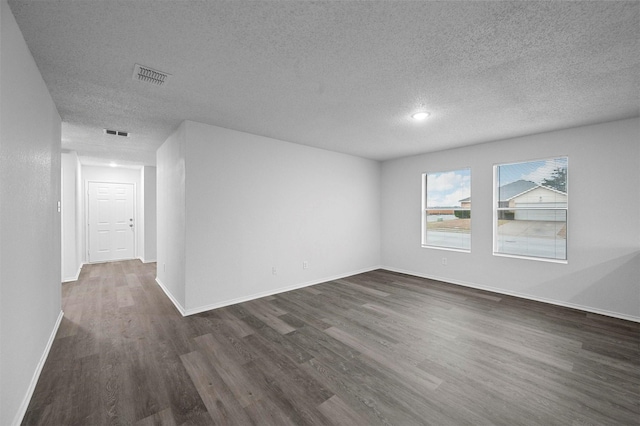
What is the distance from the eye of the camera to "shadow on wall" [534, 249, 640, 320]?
331 cm

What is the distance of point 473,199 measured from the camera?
4758mm

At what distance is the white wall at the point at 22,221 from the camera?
4.97ft

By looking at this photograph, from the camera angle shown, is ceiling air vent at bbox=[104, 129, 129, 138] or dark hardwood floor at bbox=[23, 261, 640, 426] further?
ceiling air vent at bbox=[104, 129, 129, 138]

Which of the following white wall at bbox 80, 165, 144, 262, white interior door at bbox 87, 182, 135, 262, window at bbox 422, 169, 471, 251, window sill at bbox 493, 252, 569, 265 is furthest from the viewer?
white interior door at bbox 87, 182, 135, 262

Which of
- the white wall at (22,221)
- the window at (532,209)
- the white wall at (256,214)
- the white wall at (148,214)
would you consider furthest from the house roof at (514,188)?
the white wall at (148,214)

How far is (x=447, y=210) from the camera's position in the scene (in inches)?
206

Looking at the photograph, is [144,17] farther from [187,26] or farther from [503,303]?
[503,303]

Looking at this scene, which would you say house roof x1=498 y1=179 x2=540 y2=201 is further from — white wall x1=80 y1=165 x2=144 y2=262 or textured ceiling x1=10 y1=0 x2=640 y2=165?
white wall x1=80 y1=165 x2=144 y2=262

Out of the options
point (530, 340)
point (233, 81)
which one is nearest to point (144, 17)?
point (233, 81)

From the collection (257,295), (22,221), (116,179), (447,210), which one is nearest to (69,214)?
(116,179)

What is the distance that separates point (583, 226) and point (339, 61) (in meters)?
4.09

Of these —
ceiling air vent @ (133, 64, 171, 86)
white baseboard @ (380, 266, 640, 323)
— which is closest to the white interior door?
ceiling air vent @ (133, 64, 171, 86)

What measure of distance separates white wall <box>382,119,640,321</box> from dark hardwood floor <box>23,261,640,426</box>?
1.20 feet

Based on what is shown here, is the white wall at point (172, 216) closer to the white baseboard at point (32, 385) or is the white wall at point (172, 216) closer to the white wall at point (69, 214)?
the white baseboard at point (32, 385)
